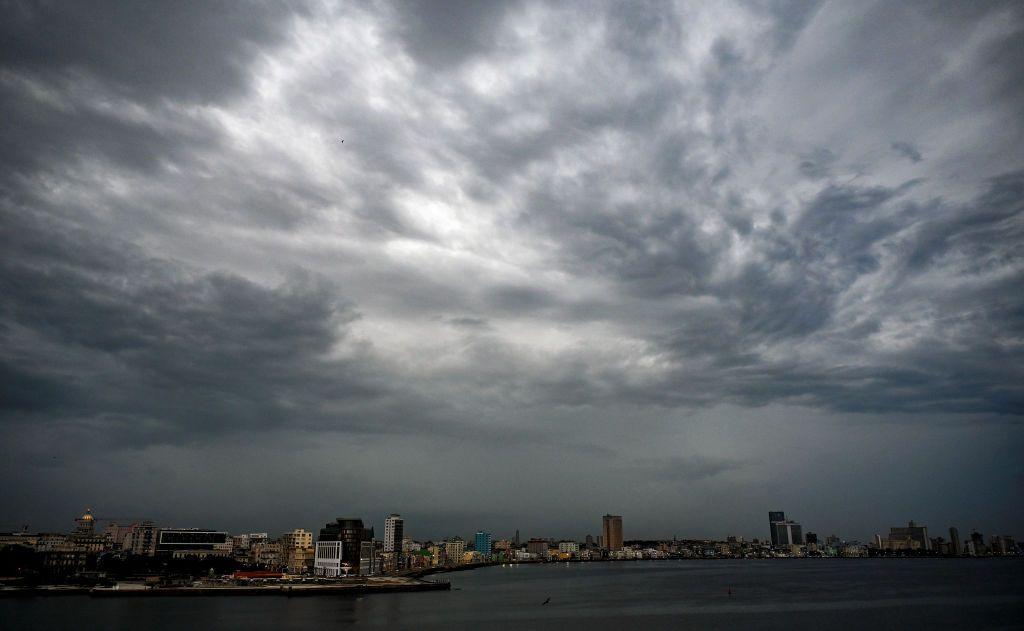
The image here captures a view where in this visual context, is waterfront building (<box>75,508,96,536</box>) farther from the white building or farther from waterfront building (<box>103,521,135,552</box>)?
the white building

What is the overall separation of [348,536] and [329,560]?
5.76m

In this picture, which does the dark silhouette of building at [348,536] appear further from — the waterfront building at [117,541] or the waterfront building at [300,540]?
the waterfront building at [117,541]

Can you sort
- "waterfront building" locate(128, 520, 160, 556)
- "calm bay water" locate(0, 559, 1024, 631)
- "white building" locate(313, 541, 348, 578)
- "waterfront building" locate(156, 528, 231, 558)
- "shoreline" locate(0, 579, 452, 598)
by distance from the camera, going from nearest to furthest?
1. "calm bay water" locate(0, 559, 1024, 631)
2. "shoreline" locate(0, 579, 452, 598)
3. "white building" locate(313, 541, 348, 578)
4. "waterfront building" locate(156, 528, 231, 558)
5. "waterfront building" locate(128, 520, 160, 556)

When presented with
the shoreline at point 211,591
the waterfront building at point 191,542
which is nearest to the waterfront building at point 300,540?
the waterfront building at point 191,542

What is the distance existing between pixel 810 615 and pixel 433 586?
64.3 m

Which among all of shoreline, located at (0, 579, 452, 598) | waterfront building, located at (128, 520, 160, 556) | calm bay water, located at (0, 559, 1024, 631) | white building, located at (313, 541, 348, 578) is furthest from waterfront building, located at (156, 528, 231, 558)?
calm bay water, located at (0, 559, 1024, 631)

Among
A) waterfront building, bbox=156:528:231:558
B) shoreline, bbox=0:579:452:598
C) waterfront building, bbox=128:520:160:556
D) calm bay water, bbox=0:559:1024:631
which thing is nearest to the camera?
calm bay water, bbox=0:559:1024:631

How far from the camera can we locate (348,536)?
421 feet

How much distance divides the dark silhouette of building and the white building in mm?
1125

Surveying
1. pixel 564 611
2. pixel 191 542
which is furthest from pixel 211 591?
pixel 191 542

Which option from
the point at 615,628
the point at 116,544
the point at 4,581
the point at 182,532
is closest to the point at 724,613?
the point at 615,628

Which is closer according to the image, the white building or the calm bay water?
the calm bay water

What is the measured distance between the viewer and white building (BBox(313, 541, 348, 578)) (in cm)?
12331

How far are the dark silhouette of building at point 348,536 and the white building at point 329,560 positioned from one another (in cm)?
112
